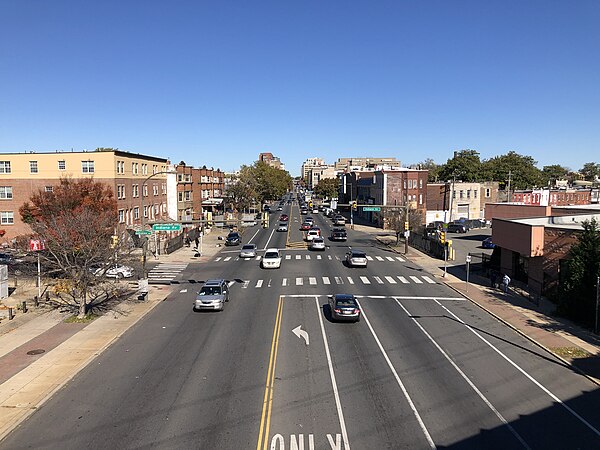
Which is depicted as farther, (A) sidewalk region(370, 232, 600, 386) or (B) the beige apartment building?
(B) the beige apartment building

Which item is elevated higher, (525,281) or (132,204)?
(132,204)

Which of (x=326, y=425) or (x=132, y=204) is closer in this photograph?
(x=326, y=425)

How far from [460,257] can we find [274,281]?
26.3 meters

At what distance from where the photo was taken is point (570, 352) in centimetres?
2209

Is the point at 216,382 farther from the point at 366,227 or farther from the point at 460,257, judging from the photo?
the point at 366,227

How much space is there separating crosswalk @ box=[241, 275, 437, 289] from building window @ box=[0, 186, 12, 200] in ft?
117

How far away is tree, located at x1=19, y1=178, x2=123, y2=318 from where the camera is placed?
27766 millimetres

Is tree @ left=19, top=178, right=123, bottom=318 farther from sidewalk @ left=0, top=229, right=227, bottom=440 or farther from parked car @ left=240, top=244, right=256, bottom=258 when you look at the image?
parked car @ left=240, top=244, right=256, bottom=258

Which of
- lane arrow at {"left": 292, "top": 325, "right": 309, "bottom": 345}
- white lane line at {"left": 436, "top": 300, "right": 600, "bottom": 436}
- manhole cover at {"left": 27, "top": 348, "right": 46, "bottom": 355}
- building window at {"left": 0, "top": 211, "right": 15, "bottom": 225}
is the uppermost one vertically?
building window at {"left": 0, "top": 211, "right": 15, "bottom": 225}

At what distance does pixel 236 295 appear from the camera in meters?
34.8

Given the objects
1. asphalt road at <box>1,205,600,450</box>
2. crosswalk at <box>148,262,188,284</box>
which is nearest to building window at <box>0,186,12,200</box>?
crosswalk at <box>148,262,188,284</box>

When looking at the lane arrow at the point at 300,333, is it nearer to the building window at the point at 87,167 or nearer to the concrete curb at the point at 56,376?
the concrete curb at the point at 56,376

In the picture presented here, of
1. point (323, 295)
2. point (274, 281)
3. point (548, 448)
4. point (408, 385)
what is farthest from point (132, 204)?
point (548, 448)

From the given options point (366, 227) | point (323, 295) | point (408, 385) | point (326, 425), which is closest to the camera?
point (326, 425)
